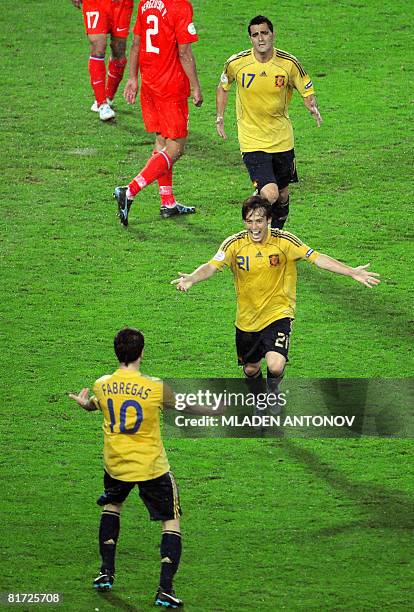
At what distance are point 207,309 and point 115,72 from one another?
16.3 ft

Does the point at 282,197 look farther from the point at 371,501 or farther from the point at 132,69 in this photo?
the point at 371,501

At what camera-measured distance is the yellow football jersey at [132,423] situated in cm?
774

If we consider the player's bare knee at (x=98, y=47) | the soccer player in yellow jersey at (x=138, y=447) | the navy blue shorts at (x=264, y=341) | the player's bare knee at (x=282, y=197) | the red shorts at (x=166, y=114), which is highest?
the player's bare knee at (x=98, y=47)

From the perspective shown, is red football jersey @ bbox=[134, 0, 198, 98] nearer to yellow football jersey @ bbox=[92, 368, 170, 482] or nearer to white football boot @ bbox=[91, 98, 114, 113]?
white football boot @ bbox=[91, 98, 114, 113]

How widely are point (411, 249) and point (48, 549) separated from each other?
605 cm

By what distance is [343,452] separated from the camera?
9703 millimetres

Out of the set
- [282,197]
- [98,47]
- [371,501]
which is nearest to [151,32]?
[282,197]

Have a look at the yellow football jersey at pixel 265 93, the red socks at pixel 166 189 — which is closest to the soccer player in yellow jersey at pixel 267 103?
the yellow football jersey at pixel 265 93

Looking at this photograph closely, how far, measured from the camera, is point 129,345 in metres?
7.73

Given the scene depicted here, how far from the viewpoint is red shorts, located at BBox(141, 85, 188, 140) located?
44.1ft

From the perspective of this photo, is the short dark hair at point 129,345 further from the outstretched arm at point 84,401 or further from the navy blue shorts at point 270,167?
the navy blue shorts at point 270,167

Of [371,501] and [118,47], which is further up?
[118,47]

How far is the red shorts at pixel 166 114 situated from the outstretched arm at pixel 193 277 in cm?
417

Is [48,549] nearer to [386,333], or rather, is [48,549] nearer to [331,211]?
[386,333]
